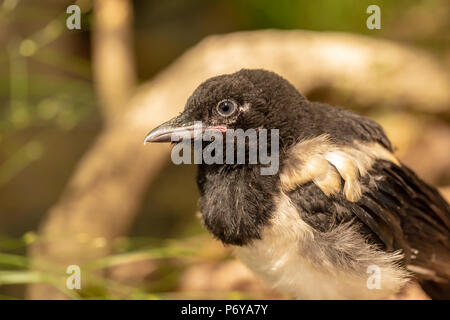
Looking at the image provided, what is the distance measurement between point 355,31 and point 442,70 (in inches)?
22.4

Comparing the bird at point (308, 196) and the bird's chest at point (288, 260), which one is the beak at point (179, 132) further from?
the bird's chest at point (288, 260)

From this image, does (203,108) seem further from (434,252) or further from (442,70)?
(442,70)

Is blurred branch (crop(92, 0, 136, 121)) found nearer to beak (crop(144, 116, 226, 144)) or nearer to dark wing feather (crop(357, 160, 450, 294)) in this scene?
beak (crop(144, 116, 226, 144))

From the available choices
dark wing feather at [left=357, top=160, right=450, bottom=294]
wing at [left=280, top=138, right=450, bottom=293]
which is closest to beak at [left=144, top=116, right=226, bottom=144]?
wing at [left=280, top=138, right=450, bottom=293]

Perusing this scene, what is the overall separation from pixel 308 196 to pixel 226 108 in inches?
12.9

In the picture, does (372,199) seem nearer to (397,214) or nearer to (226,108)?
(397,214)

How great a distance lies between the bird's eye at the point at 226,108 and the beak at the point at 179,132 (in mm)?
40

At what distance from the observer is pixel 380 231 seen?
1438 millimetres

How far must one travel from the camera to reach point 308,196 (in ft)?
4.49

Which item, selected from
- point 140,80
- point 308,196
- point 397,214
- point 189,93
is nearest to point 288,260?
point 308,196

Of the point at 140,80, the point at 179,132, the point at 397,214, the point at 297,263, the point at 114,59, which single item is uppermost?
the point at 140,80

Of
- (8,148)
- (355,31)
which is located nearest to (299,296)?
(355,31)

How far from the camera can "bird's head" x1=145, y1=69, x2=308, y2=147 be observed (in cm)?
139

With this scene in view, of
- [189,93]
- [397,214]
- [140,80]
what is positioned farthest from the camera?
[140,80]
